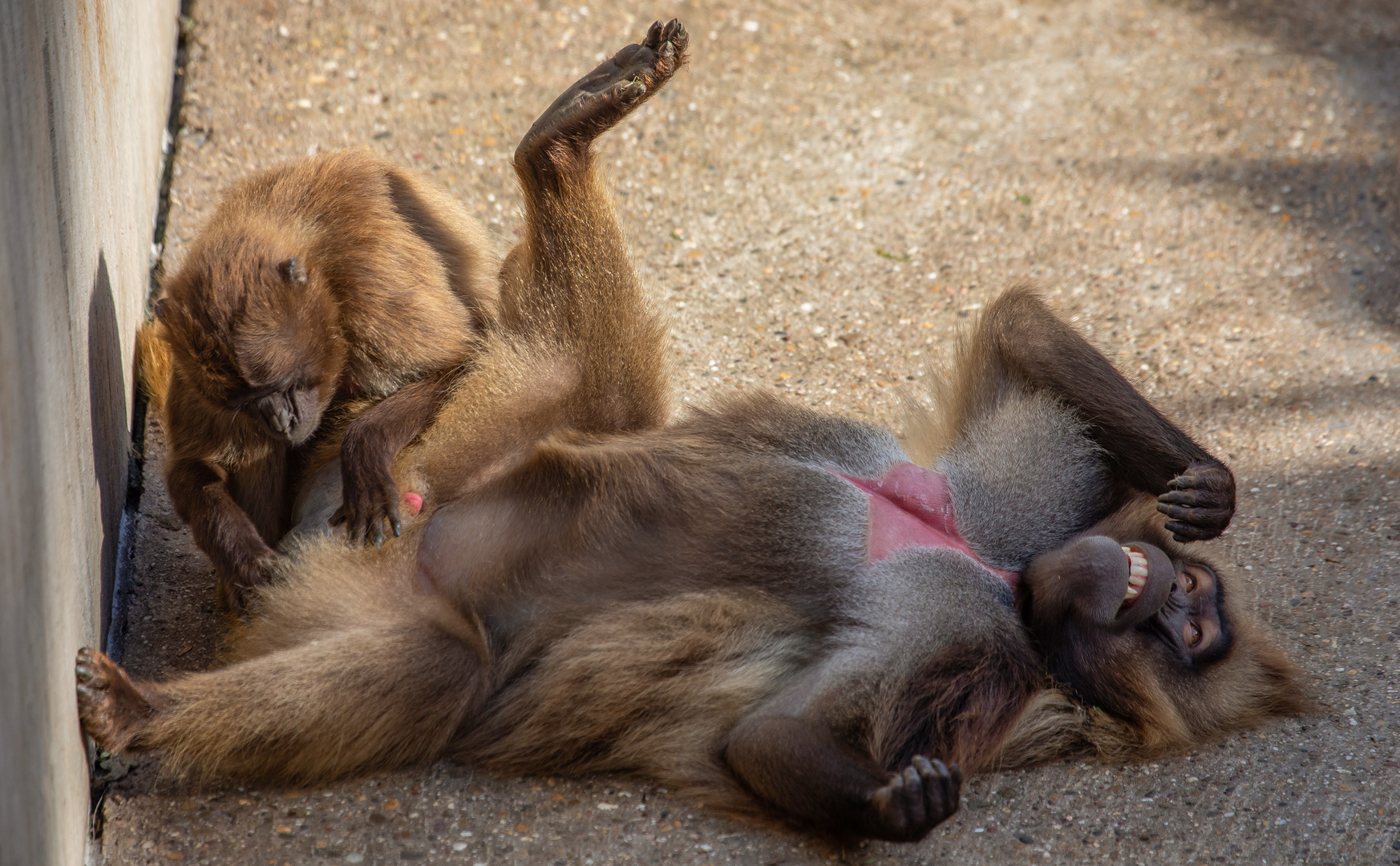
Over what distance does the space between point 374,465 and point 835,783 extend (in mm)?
1470

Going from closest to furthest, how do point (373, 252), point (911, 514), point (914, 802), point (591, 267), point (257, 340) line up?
point (914, 802)
point (257, 340)
point (911, 514)
point (373, 252)
point (591, 267)

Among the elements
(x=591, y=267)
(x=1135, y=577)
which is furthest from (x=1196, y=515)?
(x=591, y=267)

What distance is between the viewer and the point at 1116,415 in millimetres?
3432

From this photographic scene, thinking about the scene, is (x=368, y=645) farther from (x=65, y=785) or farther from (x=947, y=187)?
(x=947, y=187)

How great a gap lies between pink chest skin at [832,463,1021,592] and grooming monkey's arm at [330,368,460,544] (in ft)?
4.02

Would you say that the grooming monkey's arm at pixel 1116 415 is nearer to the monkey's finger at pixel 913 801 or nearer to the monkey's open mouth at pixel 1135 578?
the monkey's open mouth at pixel 1135 578

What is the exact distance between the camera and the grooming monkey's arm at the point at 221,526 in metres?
3.14

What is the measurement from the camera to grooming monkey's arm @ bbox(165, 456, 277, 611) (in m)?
3.14

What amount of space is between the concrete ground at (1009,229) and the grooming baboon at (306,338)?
0.46 m

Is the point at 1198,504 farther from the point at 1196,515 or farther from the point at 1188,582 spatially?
the point at 1188,582

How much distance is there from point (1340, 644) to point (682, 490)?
2.17 meters

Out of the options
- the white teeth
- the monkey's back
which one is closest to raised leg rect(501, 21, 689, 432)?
the monkey's back

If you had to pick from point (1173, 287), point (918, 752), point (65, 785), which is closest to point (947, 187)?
point (1173, 287)

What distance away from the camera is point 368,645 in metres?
2.96
